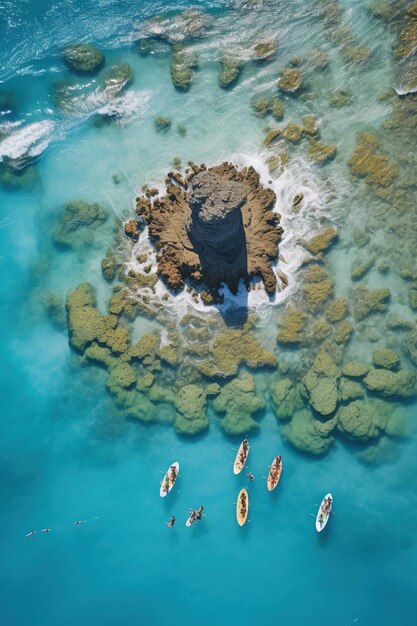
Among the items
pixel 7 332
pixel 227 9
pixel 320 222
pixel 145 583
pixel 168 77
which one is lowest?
pixel 145 583

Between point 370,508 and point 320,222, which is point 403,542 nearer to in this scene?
point 370,508

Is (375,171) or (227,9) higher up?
(227,9)

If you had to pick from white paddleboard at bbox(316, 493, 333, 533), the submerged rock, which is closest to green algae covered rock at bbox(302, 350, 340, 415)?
white paddleboard at bbox(316, 493, 333, 533)

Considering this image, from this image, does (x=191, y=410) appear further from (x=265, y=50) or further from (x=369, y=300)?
(x=265, y=50)

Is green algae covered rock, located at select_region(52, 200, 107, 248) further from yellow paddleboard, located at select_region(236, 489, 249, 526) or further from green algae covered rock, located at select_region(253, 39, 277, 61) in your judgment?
yellow paddleboard, located at select_region(236, 489, 249, 526)

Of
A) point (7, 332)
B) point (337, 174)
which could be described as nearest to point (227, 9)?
point (337, 174)

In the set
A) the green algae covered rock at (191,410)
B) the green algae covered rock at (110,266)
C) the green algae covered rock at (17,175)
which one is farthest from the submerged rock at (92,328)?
the green algae covered rock at (17,175)
